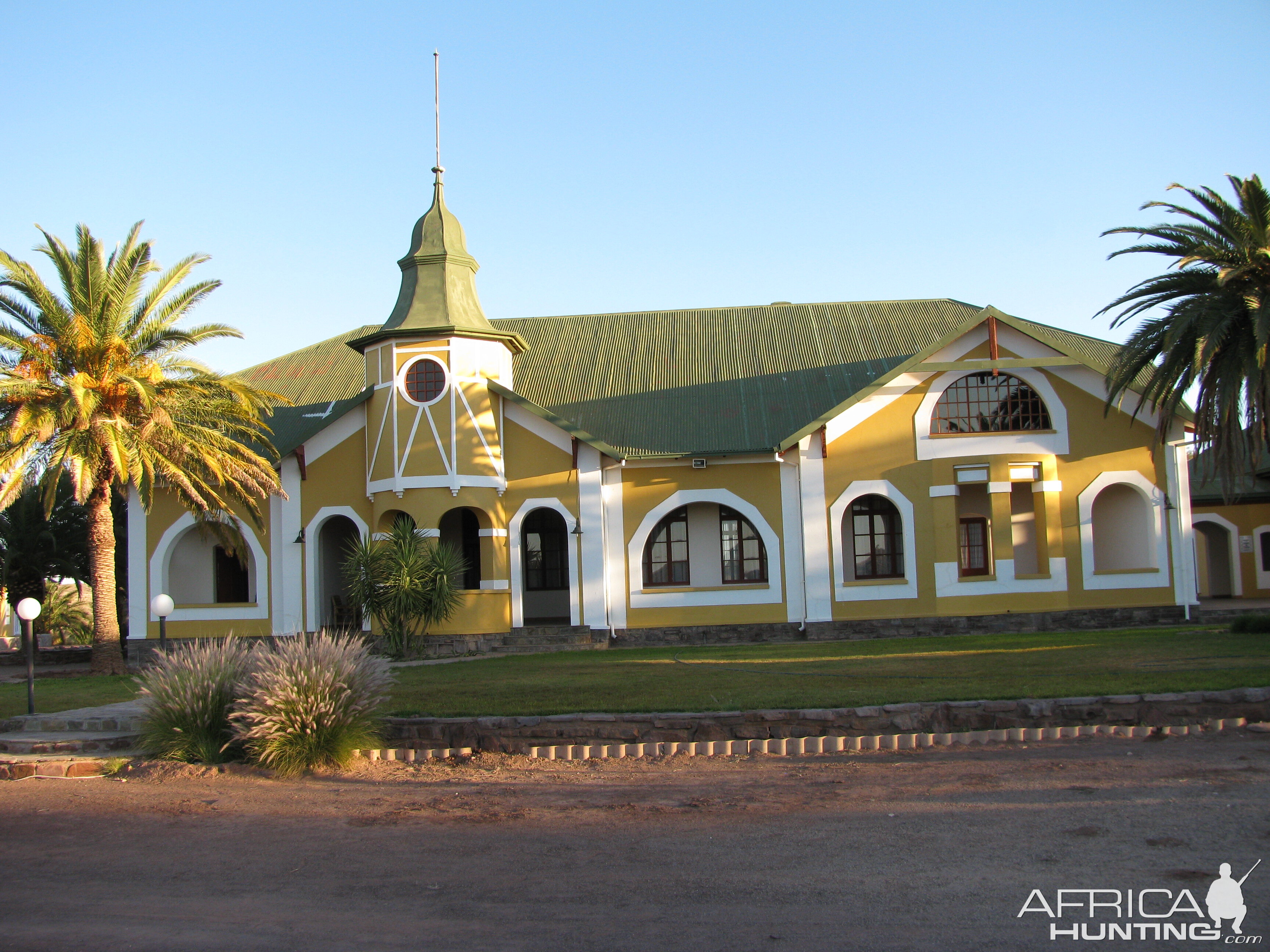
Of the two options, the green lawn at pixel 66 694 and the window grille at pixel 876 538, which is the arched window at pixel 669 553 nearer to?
the window grille at pixel 876 538

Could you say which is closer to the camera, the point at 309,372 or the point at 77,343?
the point at 77,343

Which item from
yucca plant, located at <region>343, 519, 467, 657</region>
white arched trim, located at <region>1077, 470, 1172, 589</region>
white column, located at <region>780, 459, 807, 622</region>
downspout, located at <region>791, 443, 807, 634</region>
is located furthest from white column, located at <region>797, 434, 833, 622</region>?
yucca plant, located at <region>343, 519, 467, 657</region>

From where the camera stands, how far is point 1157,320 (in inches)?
681

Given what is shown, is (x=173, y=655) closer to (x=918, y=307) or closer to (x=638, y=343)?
(x=638, y=343)

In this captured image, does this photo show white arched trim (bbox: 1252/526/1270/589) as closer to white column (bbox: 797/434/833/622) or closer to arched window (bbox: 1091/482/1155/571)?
arched window (bbox: 1091/482/1155/571)

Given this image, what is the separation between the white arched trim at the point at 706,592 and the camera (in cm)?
2108

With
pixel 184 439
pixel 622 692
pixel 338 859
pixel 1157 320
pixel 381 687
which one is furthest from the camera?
pixel 184 439

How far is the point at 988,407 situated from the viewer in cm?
2116

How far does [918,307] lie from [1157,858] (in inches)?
829

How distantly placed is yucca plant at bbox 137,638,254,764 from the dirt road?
0.42 meters

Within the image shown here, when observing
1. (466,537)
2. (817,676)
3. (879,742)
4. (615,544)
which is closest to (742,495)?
(615,544)

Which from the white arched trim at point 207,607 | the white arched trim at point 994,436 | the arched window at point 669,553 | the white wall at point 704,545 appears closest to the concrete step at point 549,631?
the arched window at point 669,553

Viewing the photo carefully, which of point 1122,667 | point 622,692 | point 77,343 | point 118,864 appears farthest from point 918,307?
point 118,864

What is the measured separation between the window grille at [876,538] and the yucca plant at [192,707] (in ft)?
46.7
